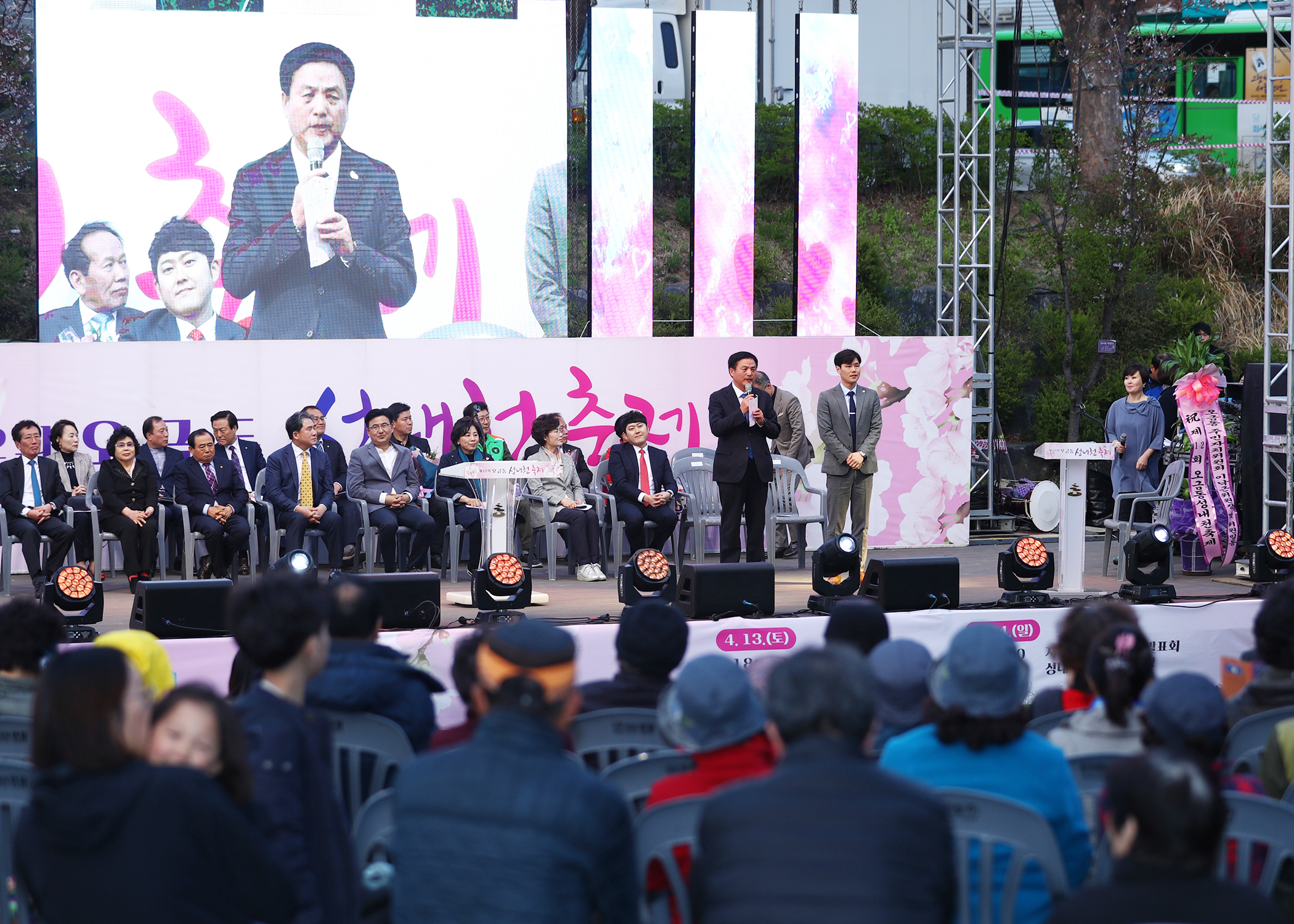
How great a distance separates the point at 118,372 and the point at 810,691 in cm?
834

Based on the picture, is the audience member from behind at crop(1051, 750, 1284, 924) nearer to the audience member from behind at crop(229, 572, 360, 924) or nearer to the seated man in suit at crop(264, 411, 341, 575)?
the audience member from behind at crop(229, 572, 360, 924)

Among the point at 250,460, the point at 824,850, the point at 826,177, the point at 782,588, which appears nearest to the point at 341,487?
the point at 250,460

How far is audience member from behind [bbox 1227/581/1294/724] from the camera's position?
3.28 m

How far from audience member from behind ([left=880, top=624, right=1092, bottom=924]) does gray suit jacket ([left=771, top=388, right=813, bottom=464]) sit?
7.51 meters

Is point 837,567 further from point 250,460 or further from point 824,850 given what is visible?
point 824,850

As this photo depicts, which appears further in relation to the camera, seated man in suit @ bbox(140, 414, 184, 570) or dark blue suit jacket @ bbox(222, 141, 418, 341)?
dark blue suit jacket @ bbox(222, 141, 418, 341)

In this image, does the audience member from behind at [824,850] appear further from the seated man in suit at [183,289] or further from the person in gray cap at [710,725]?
the seated man in suit at [183,289]

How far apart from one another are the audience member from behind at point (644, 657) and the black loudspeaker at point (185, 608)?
3015 mm

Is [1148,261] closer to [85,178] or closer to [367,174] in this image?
[367,174]

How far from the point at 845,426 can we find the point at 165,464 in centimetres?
428

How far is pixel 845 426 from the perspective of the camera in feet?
28.0

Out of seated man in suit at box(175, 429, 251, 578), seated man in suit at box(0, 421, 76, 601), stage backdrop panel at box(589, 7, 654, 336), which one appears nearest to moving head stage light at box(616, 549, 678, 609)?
seated man in suit at box(175, 429, 251, 578)

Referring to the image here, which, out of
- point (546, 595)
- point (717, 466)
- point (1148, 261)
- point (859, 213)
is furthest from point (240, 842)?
point (859, 213)

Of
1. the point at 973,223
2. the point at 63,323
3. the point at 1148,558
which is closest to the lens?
the point at 1148,558
